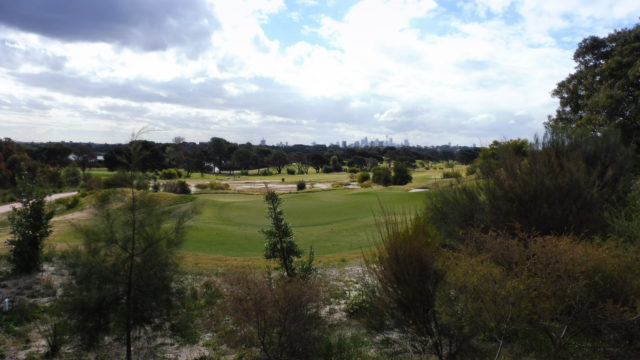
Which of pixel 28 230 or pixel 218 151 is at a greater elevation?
pixel 218 151

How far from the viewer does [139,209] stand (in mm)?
6707

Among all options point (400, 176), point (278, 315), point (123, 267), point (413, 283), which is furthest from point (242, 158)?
point (413, 283)

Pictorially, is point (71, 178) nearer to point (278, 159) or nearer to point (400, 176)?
point (400, 176)

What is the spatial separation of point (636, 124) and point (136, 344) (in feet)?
105

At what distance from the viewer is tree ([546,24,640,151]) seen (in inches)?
941

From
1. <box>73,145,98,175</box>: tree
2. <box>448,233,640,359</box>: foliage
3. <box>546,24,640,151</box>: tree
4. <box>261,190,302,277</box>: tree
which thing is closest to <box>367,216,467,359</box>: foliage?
<box>448,233,640,359</box>: foliage

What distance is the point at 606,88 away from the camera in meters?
25.2

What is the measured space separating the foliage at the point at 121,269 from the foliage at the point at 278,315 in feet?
4.63

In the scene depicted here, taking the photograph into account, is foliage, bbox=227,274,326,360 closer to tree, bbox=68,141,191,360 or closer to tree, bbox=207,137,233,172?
tree, bbox=68,141,191,360

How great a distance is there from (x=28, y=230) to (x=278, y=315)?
10.9 metres

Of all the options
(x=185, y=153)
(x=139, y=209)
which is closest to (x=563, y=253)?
(x=139, y=209)

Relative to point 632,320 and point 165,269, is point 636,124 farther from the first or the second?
point 165,269

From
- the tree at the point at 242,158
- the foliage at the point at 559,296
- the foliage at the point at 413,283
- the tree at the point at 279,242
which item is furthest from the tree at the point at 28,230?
the tree at the point at 242,158

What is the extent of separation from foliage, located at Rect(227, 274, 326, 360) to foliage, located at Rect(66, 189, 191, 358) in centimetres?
141
